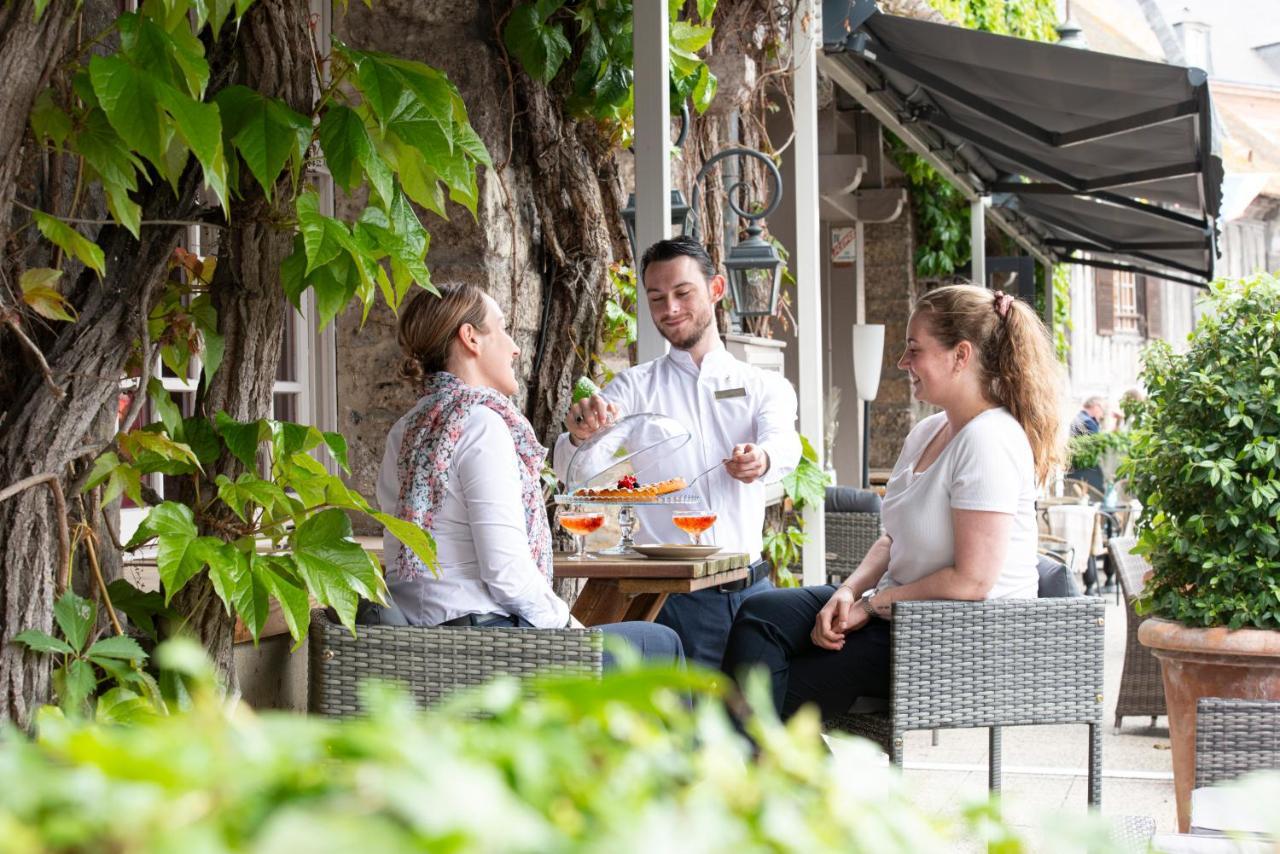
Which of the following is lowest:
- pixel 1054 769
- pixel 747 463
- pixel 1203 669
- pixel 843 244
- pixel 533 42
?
pixel 1054 769

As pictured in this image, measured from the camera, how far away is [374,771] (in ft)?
1.29

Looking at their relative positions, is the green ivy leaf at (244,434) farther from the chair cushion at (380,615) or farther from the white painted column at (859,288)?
the white painted column at (859,288)

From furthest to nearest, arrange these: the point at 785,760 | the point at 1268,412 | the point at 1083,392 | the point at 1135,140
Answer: the point at 1083,392 < the point at 1135,140 < the point at 1268,412 < the point at 785,760

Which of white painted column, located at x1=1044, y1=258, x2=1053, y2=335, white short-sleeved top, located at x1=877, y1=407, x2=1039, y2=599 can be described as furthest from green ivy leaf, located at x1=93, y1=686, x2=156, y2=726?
white painted column, located at x1=1044, y1=258, x2=1053, y2=335

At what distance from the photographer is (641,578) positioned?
342cm

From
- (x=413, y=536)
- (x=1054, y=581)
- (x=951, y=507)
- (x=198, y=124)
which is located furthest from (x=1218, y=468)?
(x=198, y=124)

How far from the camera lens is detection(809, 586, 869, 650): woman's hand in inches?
126

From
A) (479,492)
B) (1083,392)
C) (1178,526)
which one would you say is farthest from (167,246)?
(1083,392)

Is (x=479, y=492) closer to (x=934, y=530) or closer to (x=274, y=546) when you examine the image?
(x=274, y=546)

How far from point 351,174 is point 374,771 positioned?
2.02 metres

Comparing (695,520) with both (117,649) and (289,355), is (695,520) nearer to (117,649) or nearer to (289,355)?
(289,355)

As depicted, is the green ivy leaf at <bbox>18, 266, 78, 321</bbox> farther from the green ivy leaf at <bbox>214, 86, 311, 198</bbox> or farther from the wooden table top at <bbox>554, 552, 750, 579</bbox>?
the wooden table top at <bbox>554, 552, 750, 579</bbox>

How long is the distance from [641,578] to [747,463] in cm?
45

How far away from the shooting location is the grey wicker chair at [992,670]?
306 centimetres
